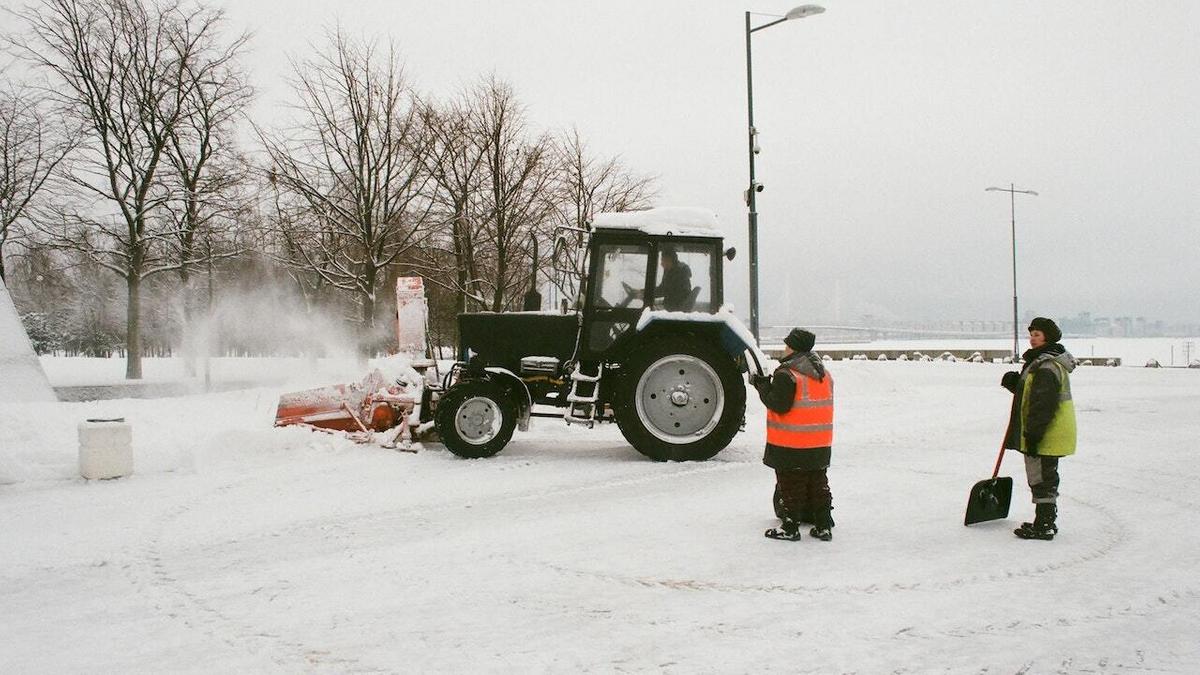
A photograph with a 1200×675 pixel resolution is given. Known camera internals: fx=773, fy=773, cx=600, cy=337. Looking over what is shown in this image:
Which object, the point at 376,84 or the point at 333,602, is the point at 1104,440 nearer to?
the point at 333,602

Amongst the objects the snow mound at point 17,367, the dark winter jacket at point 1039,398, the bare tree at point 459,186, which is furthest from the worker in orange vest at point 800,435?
the bare tree at point 459,186

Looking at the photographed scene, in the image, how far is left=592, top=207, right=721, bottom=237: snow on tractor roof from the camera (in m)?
8.35

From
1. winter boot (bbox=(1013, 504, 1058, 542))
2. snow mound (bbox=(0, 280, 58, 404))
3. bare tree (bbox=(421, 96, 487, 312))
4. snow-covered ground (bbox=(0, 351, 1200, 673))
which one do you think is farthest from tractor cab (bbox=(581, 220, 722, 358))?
bare tree (bbox=(421, 96, 487, 312))

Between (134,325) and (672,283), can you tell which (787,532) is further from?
(134,325)

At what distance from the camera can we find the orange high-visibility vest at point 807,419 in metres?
5.23

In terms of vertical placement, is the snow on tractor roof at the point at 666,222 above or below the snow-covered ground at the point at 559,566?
above

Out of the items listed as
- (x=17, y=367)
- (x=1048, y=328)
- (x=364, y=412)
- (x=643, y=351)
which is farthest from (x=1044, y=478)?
(x=17, y=367)

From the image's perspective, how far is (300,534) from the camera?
5.50 m

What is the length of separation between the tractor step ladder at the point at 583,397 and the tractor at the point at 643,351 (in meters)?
0.01

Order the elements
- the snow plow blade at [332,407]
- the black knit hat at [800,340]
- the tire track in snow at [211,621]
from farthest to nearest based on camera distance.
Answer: the snow plow blade at [332,407] → the black knit hat at [800,340] → the tire track in snow at [211,621]

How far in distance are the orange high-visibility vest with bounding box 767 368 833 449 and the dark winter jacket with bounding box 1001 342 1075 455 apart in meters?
1.25

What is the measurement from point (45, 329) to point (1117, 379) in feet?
144

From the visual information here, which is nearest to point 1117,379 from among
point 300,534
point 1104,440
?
point 1104,440

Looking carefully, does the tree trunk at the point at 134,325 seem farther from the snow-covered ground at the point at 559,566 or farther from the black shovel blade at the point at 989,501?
the black shovel blade at the point at 989,501
